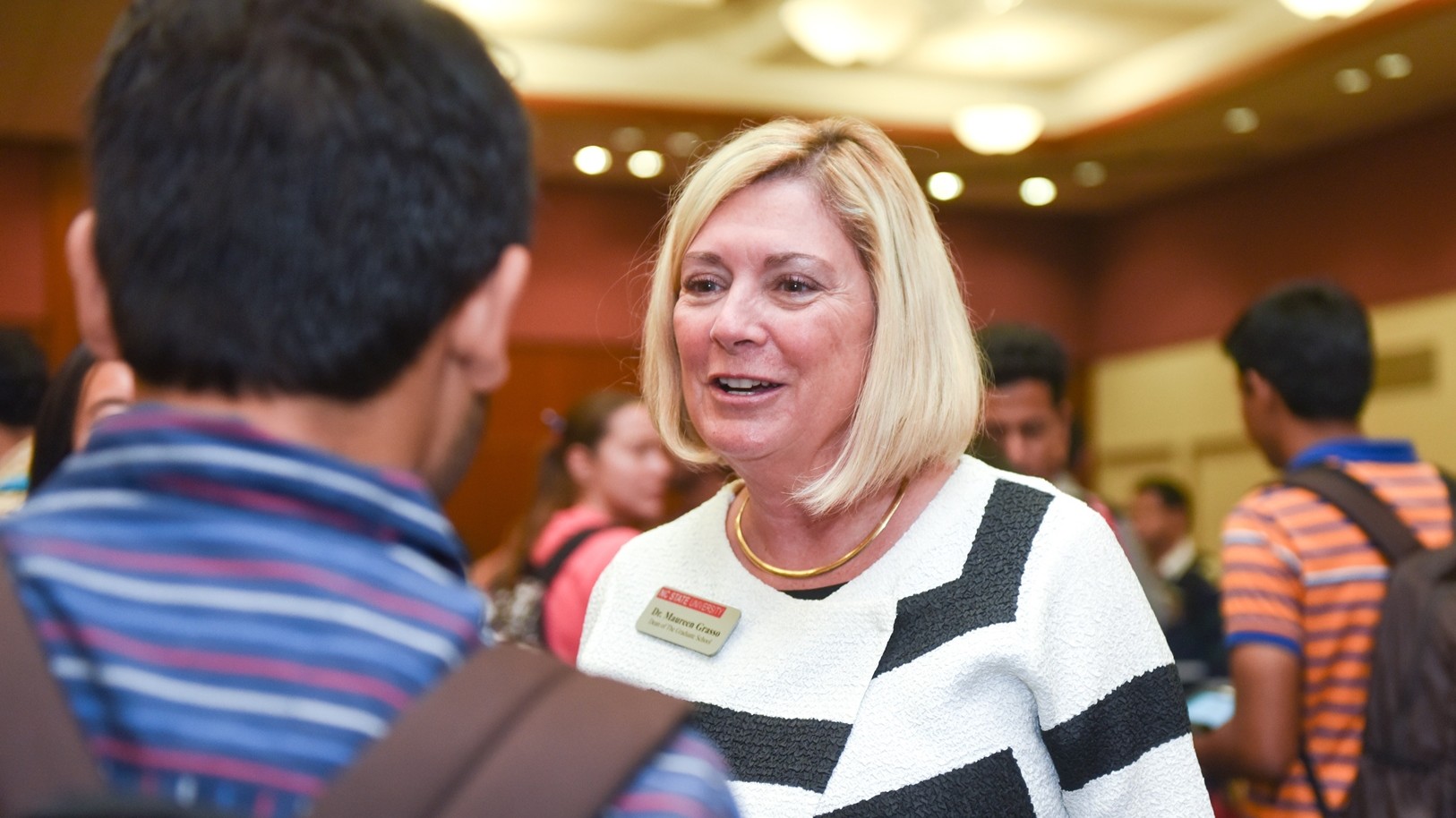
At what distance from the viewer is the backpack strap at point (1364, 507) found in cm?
237

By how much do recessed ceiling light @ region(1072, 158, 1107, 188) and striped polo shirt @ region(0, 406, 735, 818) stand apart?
8408 mm

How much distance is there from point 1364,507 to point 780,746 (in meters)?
1.40

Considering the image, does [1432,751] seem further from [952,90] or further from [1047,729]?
[952,90]

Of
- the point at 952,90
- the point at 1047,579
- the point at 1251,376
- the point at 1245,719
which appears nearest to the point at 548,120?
the point at 952,90

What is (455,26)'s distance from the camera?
0.82m

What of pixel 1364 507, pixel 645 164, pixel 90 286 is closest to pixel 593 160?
pixel 645 164

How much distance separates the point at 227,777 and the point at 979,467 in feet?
4.07

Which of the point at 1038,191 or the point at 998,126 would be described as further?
the point at 1038,191

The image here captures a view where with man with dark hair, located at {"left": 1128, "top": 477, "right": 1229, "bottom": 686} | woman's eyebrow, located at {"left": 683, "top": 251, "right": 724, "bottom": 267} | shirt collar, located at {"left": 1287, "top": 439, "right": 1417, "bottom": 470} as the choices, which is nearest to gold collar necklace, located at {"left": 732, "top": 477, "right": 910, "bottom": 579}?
woman's eyebrow, located at {"left": 683, "top": 251, "right": 724, "bottom": 267}

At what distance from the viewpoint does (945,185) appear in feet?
30.2

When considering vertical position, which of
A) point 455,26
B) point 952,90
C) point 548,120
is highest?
point 952,90

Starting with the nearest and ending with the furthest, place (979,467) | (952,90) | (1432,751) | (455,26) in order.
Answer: (455,26) → (979,467) → (1432,751) → (952,90)

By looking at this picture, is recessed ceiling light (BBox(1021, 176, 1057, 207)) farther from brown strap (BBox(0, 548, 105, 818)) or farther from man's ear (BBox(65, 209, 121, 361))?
brown strap (BBox(0, 548, 105, 818))

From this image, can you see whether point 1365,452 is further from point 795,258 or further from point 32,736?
point 32,736
